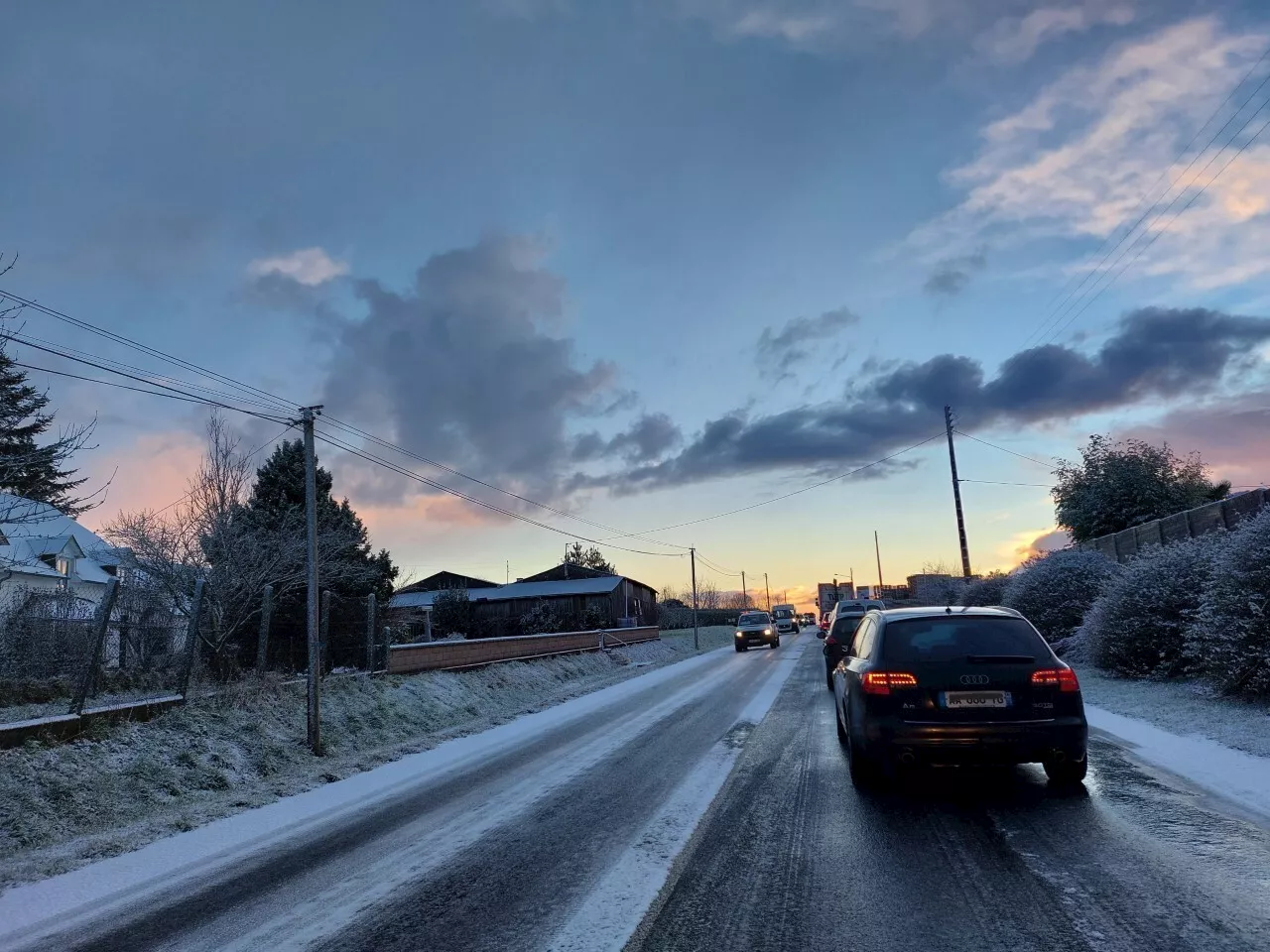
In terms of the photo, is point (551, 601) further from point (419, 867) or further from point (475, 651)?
point (419, 867)

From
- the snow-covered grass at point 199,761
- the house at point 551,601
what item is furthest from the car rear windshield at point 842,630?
the house at point 551,601

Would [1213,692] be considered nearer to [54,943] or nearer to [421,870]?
[421,870]

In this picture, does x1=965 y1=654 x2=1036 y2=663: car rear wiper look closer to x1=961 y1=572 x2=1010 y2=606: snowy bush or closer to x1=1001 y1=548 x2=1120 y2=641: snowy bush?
x1=1001 y1=548 x2=1120 y2=641: snowy bush

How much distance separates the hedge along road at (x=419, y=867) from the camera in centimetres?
439

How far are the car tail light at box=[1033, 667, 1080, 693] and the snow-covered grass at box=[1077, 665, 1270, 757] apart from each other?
8.95 feet

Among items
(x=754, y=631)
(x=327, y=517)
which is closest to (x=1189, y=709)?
(x=327, y=517)

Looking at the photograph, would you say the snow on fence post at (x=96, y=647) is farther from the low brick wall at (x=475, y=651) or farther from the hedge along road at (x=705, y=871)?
the low brick wall at (x=475, y=651)

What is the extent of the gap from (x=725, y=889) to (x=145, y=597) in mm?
15730

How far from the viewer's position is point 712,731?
11.0 metres

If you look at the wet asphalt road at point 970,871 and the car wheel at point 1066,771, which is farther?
the car wheel at point 1066,771

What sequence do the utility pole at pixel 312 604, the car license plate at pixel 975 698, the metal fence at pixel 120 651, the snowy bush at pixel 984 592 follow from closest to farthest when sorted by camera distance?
1. the car license plate at pixel 975 698
2. the metal fence at pixel 120 651
3. the utility pole at pixel 312 604
4. the snowy bush at pixel 984 592

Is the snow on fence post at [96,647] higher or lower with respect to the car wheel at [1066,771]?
higher

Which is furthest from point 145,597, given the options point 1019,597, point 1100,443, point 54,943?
point 1100,443

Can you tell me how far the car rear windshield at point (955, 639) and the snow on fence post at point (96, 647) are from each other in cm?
948
